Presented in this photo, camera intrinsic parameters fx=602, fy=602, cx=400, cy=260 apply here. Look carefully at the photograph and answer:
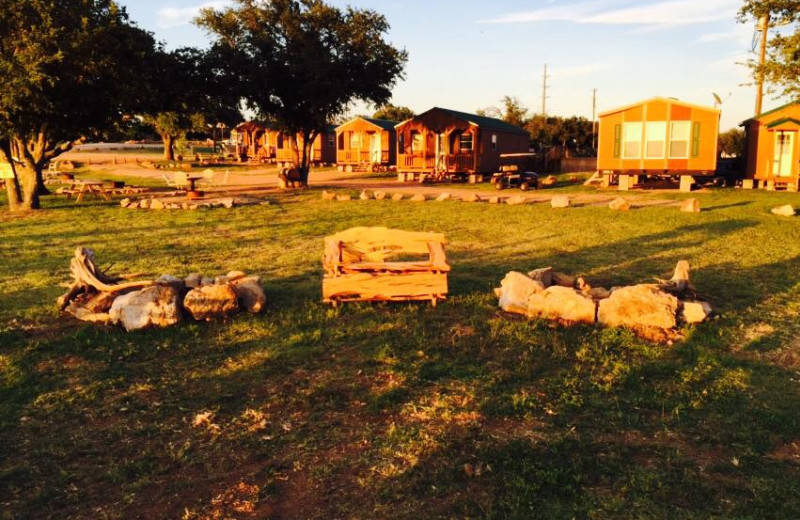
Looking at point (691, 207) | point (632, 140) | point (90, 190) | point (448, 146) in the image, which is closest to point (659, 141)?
point (632, 140)

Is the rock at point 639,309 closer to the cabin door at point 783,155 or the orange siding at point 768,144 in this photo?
the orange siding at point 768,144

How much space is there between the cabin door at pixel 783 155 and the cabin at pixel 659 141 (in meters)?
4.13

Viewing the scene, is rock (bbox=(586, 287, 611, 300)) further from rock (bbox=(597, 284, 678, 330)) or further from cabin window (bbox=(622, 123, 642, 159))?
cabin window (bbox=(622, 123, 642, 159))

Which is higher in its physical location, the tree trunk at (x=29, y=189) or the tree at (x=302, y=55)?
the tree at (x=302, y=55)

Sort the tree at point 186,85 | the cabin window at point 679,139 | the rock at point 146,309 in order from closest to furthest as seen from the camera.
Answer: the rock at point 146,309, the tree at point 186,85, the cabin window at point 679,139

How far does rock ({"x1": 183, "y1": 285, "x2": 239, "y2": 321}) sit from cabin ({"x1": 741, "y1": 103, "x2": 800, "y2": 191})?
28.8 meters

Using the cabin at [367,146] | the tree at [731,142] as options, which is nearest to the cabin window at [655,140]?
the tree at [731,142]

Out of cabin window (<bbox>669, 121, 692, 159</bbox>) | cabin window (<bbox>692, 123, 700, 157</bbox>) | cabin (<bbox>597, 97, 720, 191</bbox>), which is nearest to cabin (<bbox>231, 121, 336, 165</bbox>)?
cabin (<bbox>597, 97, 720, 191</bbox>)

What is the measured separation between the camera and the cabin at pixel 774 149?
28609 millimetres

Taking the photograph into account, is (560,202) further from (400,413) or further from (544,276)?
(400,413)

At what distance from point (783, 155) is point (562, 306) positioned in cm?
2844

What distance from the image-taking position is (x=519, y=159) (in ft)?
134

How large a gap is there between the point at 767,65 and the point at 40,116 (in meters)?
21.4

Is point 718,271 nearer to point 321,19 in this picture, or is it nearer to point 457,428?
point 457,428
